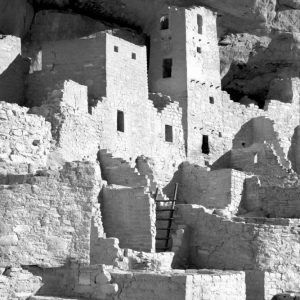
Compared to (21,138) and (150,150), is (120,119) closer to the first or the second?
(150,150)

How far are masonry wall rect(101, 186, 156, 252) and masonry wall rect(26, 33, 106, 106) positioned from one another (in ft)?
16.8

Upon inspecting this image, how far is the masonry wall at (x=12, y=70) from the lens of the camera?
2717 centimetres

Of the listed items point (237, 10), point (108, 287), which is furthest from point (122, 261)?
point (237, 10)

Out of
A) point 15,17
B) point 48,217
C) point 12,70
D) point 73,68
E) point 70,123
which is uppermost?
point 15,17

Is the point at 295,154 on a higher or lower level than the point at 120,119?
lower

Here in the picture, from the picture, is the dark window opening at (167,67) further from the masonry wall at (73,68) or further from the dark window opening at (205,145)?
the masonry wall at (73,68)

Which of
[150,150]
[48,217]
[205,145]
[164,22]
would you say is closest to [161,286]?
[48,217]

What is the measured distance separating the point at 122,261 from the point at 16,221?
4.67m

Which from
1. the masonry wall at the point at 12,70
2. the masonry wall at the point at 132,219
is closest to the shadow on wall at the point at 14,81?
the masonry wall at the point at 12,70

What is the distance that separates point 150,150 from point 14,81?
446 cm

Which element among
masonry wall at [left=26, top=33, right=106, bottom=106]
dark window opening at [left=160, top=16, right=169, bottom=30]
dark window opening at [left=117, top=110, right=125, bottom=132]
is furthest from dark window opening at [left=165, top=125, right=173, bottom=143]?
dark window opening at [left=160, top=16, right=169, bottom=30]

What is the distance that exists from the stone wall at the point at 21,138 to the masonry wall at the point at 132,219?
2.18m

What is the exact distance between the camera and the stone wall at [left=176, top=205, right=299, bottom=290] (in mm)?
22344

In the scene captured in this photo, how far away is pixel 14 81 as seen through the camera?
27.5m
